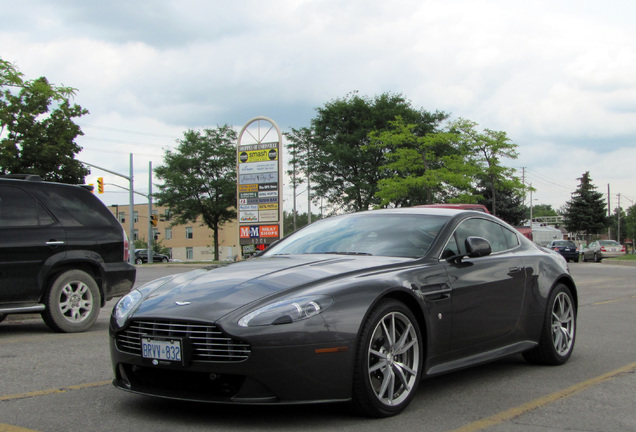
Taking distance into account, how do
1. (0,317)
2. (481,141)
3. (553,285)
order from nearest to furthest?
(553,285), (0,317), (481,141)

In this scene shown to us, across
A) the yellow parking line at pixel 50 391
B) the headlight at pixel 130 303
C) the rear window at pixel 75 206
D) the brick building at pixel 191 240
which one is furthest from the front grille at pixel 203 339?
the brick building at pixel 191 240

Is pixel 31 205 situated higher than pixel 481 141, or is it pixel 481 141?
pixel 481 141

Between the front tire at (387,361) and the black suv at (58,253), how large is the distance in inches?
198

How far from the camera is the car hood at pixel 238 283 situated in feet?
12.6

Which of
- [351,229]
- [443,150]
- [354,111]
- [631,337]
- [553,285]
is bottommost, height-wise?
[631,337]

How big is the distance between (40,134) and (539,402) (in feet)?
98.4

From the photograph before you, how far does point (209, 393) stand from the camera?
371cm

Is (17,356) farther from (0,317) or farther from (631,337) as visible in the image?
(631,337)

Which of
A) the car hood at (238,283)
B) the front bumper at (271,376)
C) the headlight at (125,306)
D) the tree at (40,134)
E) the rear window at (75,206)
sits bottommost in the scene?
the front bumper at (271,376)

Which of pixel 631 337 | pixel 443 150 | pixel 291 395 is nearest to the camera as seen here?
pixel 291 395

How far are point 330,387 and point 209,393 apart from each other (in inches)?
25.8

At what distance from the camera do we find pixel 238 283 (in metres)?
4.11

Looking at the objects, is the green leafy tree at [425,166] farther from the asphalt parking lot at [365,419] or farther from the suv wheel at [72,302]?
the asphalt parking lot at [365,419]

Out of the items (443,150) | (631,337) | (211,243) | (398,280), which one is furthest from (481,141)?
(211,243)
